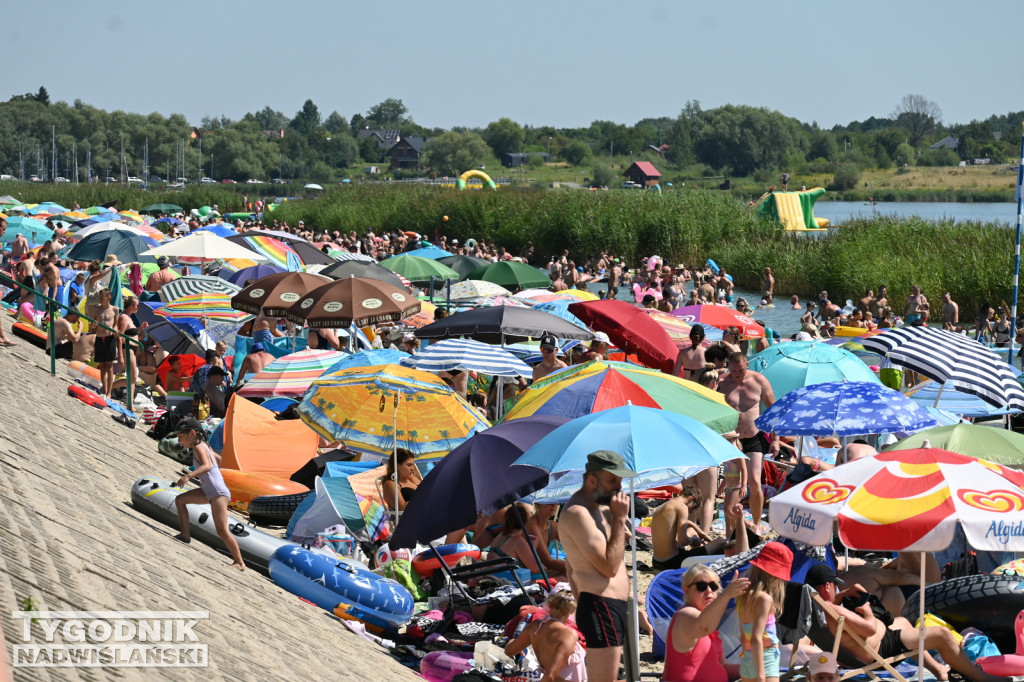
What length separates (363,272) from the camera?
1781 cm

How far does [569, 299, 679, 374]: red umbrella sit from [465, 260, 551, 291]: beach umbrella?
22.4 feet

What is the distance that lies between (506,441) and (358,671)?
199 centimetres

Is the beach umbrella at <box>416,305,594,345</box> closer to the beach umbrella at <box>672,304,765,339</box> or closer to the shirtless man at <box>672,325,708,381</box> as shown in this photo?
the shirtless man at <box>672,325,708,381</box>

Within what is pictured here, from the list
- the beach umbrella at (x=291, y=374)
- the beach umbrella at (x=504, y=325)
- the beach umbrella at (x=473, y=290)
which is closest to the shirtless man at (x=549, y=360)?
Result: the beach umbrella at (x=504, y=325)

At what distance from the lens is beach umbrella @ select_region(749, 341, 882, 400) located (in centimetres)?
1098

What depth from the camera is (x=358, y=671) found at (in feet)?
21.6

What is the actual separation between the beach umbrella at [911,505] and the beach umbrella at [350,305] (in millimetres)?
7685

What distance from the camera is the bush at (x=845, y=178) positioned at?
11781 centimetres

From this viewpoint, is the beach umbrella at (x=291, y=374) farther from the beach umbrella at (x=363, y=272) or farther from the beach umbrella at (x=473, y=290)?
the beach umbrella at (x=473, y=290)

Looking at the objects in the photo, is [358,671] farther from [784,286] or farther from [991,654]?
[784,286]

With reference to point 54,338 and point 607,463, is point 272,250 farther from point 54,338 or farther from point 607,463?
point 607,463

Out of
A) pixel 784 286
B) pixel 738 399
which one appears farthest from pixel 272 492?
pixel 784 286

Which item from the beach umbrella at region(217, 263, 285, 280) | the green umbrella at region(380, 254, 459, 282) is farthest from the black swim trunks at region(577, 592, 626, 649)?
the beach umbrella at region(217, 263, 285, 280)

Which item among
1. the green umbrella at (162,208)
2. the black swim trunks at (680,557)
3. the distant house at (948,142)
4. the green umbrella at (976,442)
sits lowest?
the black swim trunks at (680,557)
